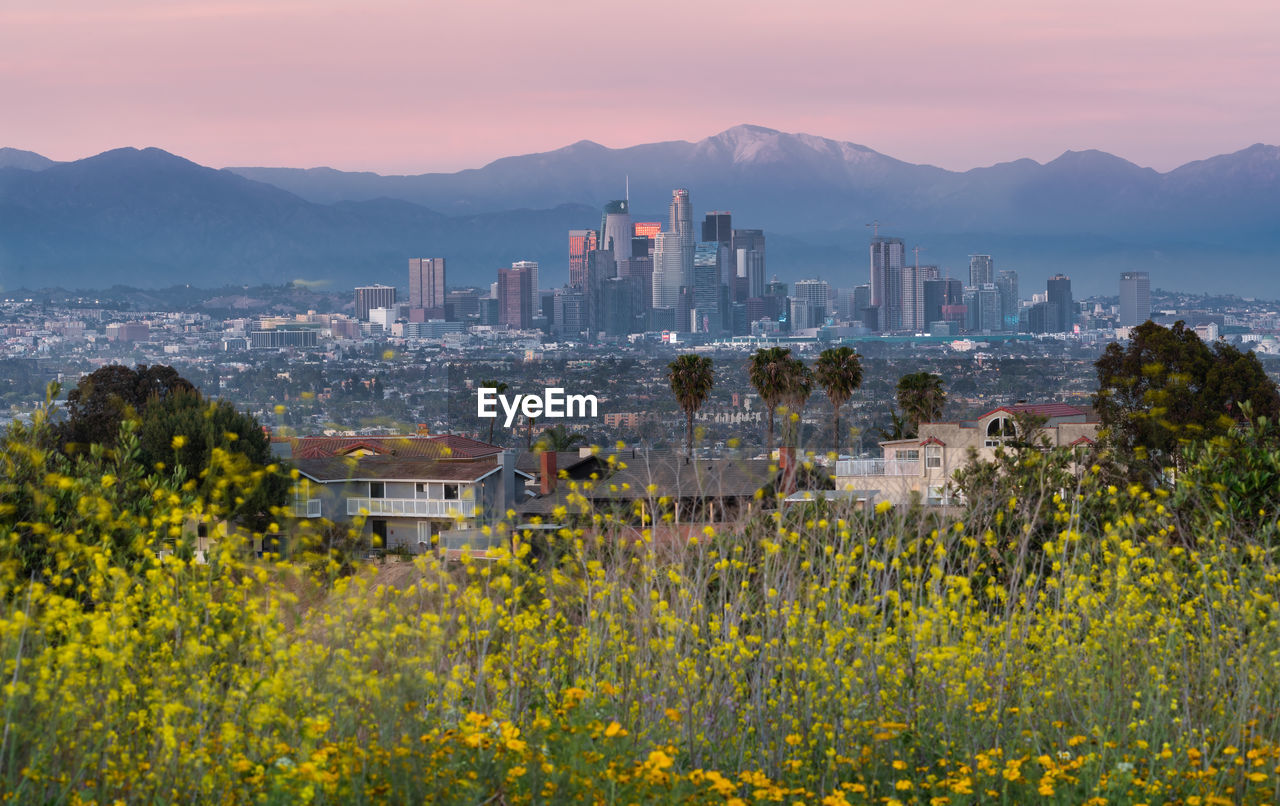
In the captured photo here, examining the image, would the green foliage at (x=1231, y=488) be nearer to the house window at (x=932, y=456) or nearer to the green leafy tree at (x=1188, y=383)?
the house window at (x=932, y=456)

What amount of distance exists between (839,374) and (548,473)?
26350mm

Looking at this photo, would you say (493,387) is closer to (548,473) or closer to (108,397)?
(108,397)

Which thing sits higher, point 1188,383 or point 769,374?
point 1188,383

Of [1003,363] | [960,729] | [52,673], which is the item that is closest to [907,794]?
[960,729]

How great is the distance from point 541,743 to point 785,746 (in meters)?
1.24

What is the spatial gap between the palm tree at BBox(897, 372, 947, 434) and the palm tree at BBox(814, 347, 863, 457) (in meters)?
2.27

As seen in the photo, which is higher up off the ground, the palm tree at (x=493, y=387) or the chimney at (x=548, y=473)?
the chimney at (x=548, y=473)

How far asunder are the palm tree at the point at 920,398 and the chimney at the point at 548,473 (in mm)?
20569

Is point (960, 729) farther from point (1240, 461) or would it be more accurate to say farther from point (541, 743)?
point (1240, 461)

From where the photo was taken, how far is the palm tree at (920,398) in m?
54.5

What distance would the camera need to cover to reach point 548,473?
112ft

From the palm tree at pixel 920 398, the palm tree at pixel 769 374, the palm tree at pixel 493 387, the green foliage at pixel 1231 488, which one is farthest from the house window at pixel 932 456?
the palm tree at pixel 493 387

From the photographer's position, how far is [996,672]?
6.88m

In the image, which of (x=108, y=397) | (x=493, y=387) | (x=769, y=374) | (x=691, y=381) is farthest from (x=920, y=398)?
(x=493, y=387)
